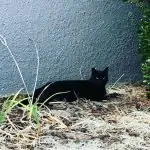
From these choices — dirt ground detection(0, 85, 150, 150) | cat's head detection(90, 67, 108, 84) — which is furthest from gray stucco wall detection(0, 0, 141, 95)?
dirt ground detection(0, 85, 150, 150)

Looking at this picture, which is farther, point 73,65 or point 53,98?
point 73,65

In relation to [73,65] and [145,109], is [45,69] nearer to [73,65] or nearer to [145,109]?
[73,65]

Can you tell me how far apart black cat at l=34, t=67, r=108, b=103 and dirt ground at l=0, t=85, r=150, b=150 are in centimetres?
13

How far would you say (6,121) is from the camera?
3883 mm

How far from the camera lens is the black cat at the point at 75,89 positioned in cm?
479

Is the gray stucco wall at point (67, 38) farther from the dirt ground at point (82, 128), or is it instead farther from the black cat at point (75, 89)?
the dirt ground at point (82, 128)

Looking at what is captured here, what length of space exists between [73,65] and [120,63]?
644mm

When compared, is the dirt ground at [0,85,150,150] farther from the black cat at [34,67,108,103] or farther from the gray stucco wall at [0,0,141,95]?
the gray stucco wall at [0,0,141,95]

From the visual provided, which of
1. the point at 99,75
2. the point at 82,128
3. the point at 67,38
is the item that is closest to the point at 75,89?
the point at 99,75

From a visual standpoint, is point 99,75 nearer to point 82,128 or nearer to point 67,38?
point 67,38

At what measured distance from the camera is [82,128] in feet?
12.6

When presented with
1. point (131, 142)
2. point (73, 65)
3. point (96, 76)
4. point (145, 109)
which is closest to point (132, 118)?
point (145, 109)

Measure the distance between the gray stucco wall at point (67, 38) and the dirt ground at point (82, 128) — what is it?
0.91m

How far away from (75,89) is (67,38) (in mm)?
890
